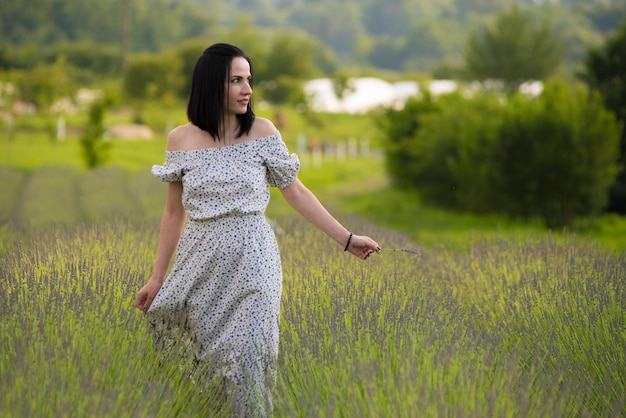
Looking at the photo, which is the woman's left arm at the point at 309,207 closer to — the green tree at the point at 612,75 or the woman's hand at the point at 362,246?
the woman's hand at the point at 362,246

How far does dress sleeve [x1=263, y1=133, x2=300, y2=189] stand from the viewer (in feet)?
12.6

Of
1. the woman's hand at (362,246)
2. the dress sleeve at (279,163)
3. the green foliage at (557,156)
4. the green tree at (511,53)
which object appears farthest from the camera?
the green tree at (511,53)

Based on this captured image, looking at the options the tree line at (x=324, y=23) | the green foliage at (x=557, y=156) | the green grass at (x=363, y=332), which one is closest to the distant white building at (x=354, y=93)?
the tree line at (x=324, y=23)

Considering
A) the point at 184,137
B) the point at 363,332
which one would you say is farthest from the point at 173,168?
the point at 363,332

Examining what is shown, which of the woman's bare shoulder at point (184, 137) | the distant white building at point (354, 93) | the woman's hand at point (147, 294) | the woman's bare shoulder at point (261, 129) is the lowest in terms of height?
the distant white building at point (354, 93)

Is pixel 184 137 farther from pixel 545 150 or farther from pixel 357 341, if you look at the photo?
pixel 545 150

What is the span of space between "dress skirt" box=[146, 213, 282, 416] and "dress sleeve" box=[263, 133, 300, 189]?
6.4 inches

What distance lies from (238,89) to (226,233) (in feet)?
1.70

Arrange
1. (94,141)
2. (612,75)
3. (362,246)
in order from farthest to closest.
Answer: (94,141) < (612,75) < (362,246)

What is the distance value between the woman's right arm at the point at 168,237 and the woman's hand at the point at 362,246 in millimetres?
645

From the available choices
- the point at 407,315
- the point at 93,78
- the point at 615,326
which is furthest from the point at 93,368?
the point at 93,78

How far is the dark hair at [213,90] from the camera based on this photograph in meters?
3.81

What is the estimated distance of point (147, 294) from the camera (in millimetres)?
3943

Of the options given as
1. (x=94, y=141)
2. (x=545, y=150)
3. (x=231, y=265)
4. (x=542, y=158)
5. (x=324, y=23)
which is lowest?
(x=94, y=141)
